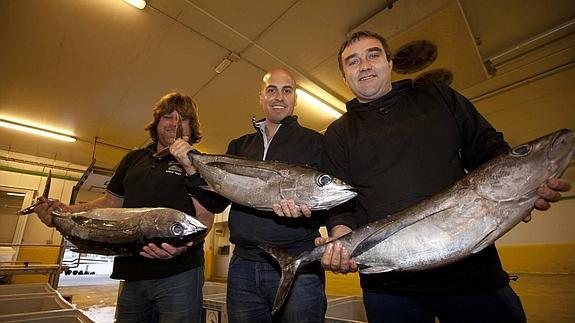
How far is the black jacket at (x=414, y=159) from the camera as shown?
133 centimetres

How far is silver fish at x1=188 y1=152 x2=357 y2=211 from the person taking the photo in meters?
1.50

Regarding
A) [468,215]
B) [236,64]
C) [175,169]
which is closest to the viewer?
[468,215]

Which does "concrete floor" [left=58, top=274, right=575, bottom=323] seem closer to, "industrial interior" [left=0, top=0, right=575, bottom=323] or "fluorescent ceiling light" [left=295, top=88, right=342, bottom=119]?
"industrial interior" [left=0, top=0, right=575, bottom=323]

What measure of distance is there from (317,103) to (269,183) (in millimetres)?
4459

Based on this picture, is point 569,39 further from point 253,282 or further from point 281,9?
point 253,282

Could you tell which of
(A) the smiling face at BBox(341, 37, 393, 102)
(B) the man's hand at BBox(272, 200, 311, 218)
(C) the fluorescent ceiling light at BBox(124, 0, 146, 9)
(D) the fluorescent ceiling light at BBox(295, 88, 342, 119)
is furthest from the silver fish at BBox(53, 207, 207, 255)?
(D) the fluorescent ceiling light at BBox(295, 88, 342, 119)

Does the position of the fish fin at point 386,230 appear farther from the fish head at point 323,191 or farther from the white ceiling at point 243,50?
the white ceiling at point 243,50

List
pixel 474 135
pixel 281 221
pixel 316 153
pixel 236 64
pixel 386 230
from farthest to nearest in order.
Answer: pixel 236 64, pixel 316 153, pixel 281 221, pixel 474 135, pixel 386 230

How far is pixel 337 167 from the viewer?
1.75 m

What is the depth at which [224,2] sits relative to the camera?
354 cm

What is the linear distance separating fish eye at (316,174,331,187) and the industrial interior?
1935 mm

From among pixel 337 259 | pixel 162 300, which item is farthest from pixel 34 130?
pixel 337 259

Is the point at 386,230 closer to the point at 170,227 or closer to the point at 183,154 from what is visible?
the point at 170,227

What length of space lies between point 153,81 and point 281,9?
2.97m
